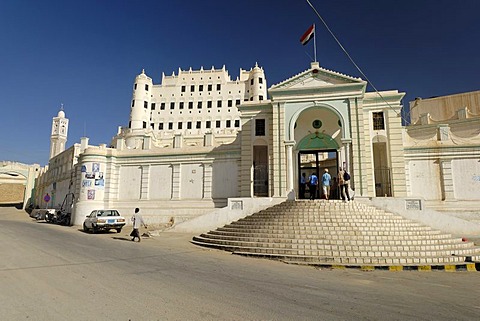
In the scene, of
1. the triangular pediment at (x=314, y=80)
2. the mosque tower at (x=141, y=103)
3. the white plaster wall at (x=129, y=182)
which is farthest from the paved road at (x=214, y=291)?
the mosque tower at (x=141, y=103)

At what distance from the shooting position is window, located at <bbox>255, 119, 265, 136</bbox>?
20109mm

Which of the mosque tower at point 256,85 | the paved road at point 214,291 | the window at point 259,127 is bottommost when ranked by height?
the paved road at point 214,291

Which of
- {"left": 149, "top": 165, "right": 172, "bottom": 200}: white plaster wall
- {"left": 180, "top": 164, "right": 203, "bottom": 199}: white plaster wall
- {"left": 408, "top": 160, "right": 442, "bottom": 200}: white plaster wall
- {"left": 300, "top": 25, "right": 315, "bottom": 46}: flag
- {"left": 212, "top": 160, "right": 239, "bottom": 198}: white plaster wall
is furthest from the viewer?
{"left": 149, "top": 165, "right": 172, "bottom": 200}: white plaster wall

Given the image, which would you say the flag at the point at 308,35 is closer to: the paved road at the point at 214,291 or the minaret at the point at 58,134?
the paved road at the point at 214,291

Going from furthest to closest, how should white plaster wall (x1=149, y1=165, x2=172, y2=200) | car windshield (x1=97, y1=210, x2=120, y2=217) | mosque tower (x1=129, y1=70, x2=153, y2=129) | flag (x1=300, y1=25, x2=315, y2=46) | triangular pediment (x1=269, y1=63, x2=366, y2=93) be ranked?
mosque tower (x1=129, y1=70, x2=153, y2=129) < white plaster wall (x1=149, y1=165, x2=172, y2=200) < car windshield (x1=97, y1=210, x2=120, y2=217) < triangular pediment (x1=269, y1=63, x2=366, y2=93) < flag (x1=300, y1=25, x2=315, y2=46)

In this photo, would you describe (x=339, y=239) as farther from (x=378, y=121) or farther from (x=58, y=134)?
(x=58, y=134)

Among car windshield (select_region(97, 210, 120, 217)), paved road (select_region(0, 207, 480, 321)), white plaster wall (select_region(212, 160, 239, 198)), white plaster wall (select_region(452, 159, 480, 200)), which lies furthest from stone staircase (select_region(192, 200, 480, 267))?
car windshield (select_region(97, 210, 120, 217))

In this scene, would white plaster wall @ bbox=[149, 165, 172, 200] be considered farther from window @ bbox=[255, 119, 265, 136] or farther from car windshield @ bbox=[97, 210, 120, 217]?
window @ bbox=[255, 119, 265, 136]

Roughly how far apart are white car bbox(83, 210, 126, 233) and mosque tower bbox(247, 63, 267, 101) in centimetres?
3589

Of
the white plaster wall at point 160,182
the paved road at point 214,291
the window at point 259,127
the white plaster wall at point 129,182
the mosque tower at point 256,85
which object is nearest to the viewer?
the paved road at point 214,291

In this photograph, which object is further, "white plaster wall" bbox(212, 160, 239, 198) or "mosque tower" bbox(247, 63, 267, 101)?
"mosque tower" bbox(247, 63, 267, 101)

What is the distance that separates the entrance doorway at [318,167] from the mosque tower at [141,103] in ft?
107

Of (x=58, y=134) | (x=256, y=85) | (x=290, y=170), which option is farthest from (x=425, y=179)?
(x=58, y=134)

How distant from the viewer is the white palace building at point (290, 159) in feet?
56.5
